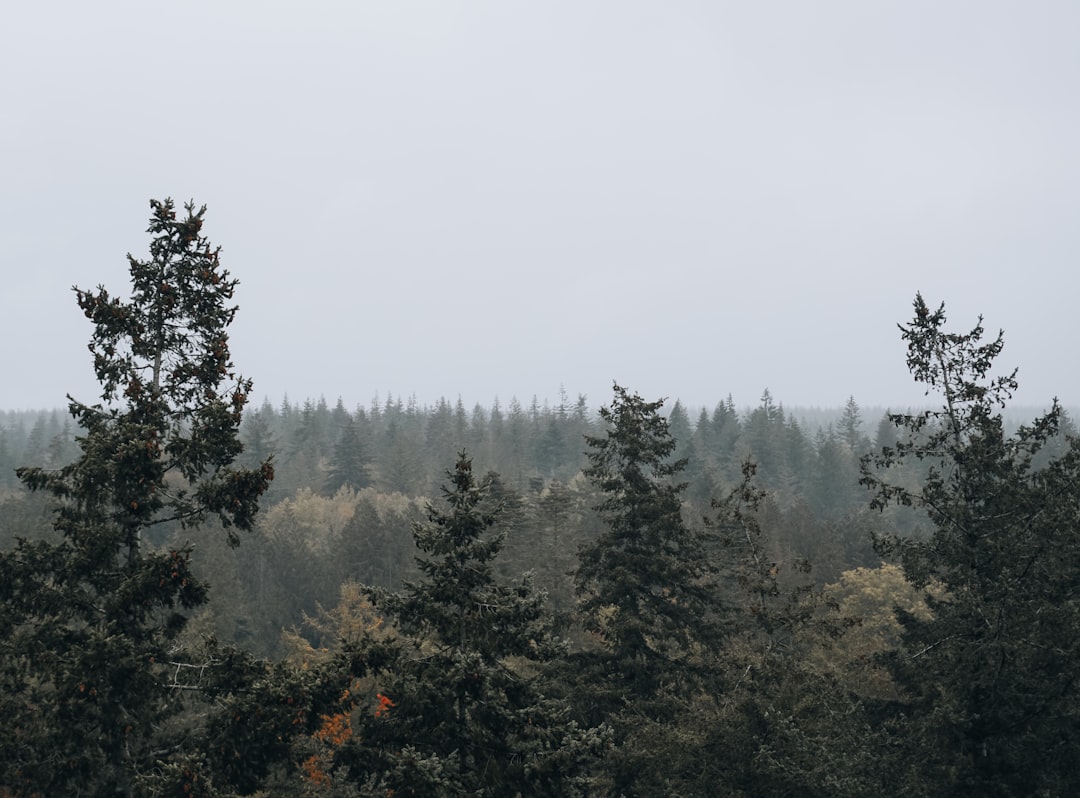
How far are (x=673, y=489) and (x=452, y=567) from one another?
9.23 metres

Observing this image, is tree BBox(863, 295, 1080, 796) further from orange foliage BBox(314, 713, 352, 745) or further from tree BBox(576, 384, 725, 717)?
orange foliage BBox(314, 713, 352, 745)

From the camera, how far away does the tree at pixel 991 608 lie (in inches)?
565

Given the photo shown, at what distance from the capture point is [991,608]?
14.8 metres

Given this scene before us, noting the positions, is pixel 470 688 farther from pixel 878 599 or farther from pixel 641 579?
pixel 878 599

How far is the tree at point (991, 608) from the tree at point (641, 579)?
17.6 ft

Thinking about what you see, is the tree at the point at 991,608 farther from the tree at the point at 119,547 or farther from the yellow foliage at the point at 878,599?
the yellow foliage at the point at 878,599

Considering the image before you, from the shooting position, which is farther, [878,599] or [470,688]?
[878,599]

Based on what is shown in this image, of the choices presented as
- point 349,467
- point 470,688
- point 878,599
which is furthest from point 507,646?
point 349,467

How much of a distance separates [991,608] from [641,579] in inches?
330

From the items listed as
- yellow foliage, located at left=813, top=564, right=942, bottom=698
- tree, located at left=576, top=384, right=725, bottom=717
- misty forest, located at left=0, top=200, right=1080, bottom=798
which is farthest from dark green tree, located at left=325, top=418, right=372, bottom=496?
tree, located at left=576, top=384, right=725, bottom=717

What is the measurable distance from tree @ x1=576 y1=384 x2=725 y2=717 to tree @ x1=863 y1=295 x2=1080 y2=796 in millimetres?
5350

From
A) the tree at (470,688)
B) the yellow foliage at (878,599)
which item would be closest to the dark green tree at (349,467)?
the yellow foliage at (878,599)

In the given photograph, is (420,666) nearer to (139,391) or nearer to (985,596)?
(139,391)

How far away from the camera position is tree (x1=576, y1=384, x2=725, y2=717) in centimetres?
2016
